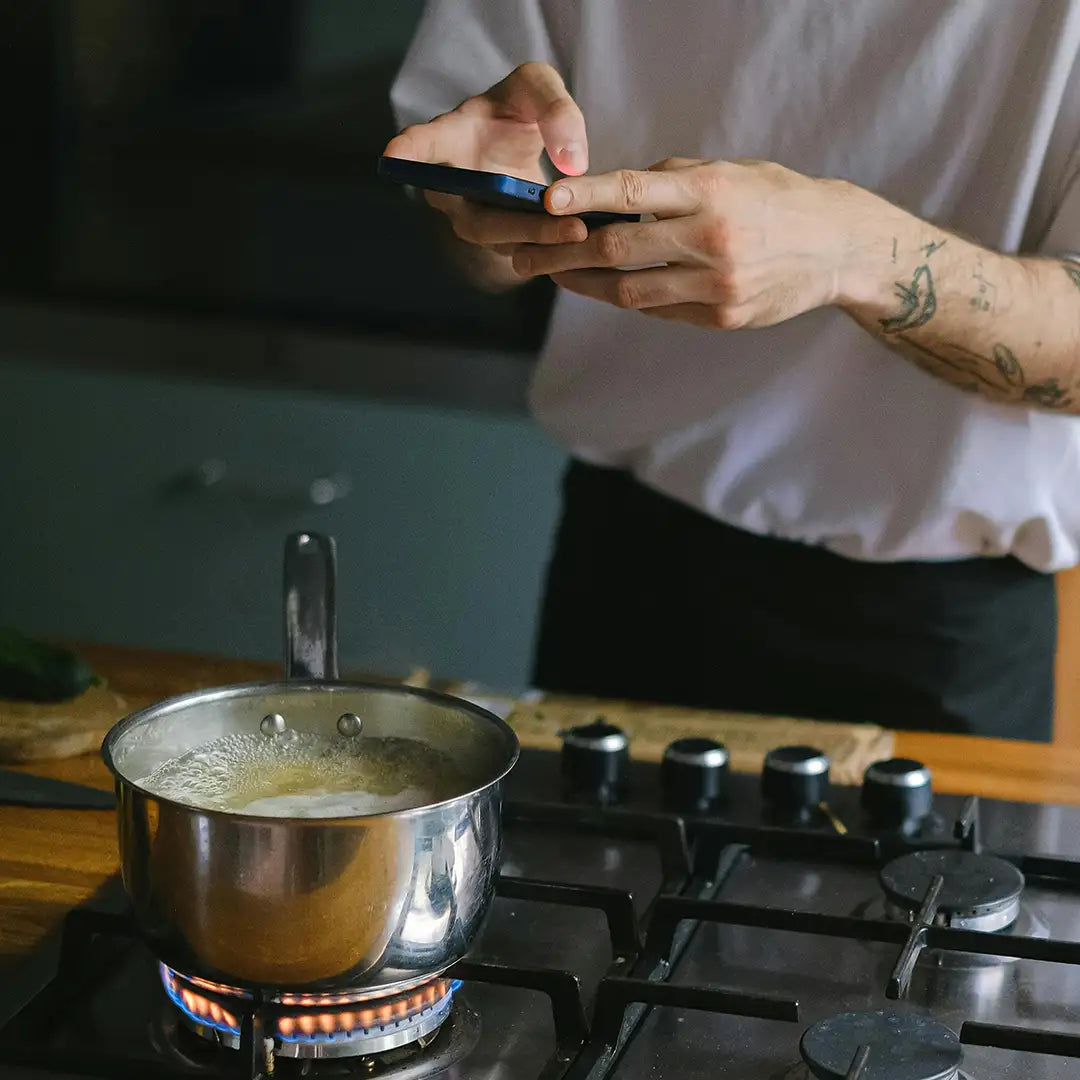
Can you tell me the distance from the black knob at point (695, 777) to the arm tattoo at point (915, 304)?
29 centimetres

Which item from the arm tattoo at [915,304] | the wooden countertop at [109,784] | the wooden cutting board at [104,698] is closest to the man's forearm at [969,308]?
the arm tattoo at [915,304]

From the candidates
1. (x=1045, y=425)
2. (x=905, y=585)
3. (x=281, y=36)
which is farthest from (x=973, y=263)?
(x=281, y=36)

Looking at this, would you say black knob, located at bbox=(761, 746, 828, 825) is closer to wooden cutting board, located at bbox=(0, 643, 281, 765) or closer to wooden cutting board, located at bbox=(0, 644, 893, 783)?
wooden cutting board, located at bbox=(0, 644, 893, 783)

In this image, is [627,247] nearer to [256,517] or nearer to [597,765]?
[597,765]

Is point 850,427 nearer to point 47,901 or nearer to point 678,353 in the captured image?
point 678,353

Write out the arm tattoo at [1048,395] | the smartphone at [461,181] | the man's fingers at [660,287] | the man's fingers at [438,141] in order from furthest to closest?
the arm tattoo at [1048,395] → the man's fingers at [438,141] → the man's fingers at [660,287] → the smartphone at [461,181]

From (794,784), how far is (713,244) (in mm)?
309

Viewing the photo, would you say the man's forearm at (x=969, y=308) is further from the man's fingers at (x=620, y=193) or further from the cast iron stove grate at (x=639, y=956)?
the cast iron stove grate at (x=639, y=956)

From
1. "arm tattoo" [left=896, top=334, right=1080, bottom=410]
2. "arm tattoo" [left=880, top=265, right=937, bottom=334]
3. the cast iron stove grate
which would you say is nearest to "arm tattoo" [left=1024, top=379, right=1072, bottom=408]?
"arm tattoo" [left=896, top=334, right=1080, bottom=410]

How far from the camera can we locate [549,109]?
1.01 m

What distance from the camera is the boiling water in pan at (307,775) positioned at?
0.70 m

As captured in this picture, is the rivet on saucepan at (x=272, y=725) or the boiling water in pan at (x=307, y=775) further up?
the rivet on saucepan at (x=272, y=725)

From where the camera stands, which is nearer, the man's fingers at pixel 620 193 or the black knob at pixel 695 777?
the man's fingers at pixel 620 193

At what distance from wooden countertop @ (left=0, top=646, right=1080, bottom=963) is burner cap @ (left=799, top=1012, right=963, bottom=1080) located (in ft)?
1.14
